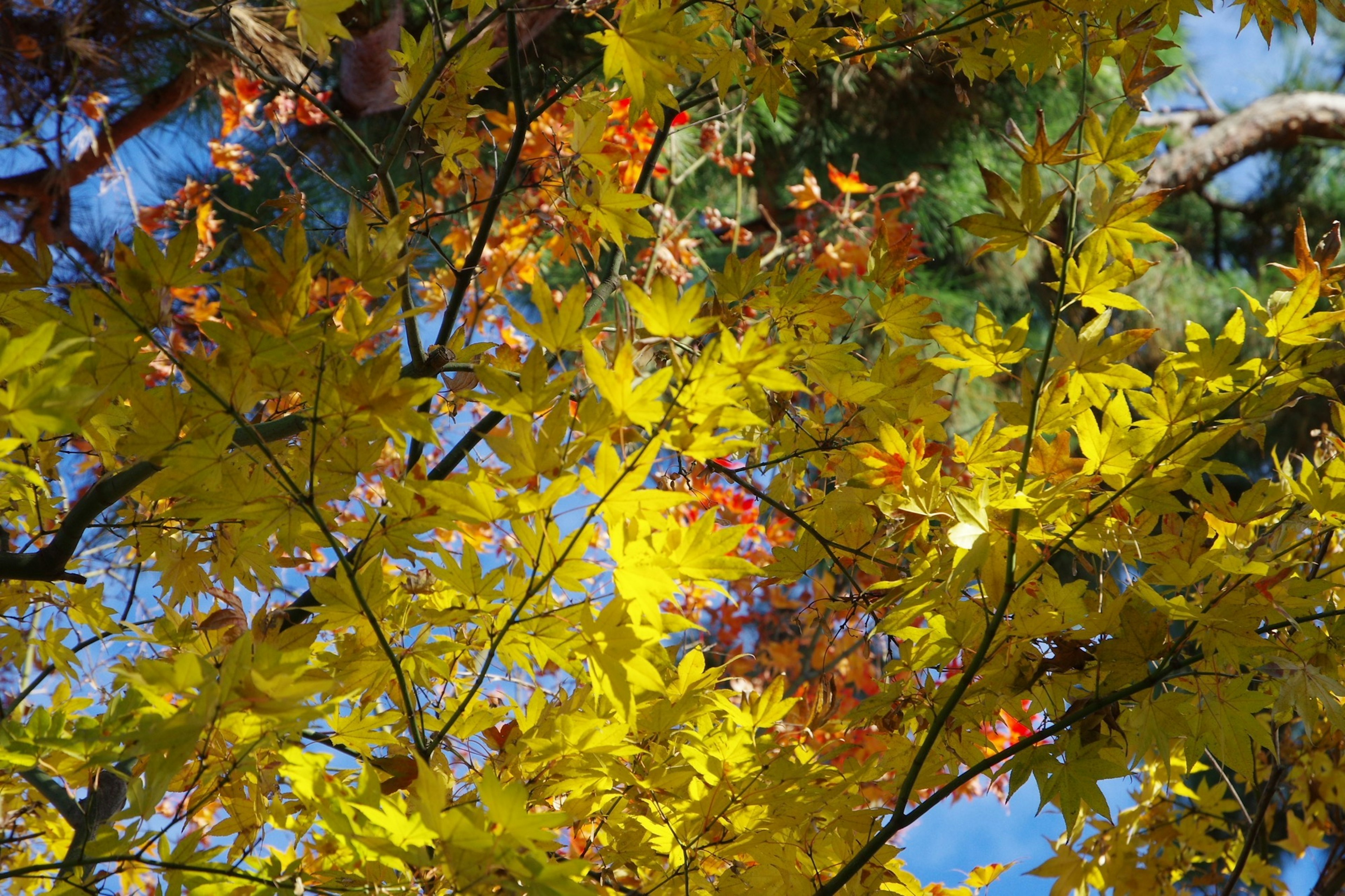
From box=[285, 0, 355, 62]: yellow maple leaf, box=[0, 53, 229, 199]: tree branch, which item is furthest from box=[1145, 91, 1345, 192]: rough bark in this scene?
box=[285, 0, 355, 62]: yellow maple leaf

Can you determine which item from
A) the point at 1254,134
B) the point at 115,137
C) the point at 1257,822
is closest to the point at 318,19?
the point at 1257,822

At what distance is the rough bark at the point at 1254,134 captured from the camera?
3.78m

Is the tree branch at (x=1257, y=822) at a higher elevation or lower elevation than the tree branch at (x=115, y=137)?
lower

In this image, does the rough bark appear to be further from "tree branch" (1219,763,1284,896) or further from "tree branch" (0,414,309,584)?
"tree branch" (0,414,309,584)

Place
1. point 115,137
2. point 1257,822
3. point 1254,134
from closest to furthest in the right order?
point 1257,822 → point 115,137 → point 1254,134

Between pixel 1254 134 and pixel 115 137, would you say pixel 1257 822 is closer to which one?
pixel 115 137

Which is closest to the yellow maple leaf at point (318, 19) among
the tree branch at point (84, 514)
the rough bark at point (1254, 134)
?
the tree branch at point (84, 514)

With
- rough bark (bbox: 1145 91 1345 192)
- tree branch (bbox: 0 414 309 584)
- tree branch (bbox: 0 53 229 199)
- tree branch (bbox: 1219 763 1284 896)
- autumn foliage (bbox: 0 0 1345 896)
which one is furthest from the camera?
rough bark (bbox: 1145 91 1345 192)

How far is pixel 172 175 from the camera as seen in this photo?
8.87 feet

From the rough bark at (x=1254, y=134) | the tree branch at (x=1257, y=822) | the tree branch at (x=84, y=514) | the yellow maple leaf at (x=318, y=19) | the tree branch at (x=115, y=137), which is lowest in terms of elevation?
the tree branch at (x=1257, y=822)

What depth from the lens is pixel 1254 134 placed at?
12.6ft

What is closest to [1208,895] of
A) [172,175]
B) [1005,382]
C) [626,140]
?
[626,140]

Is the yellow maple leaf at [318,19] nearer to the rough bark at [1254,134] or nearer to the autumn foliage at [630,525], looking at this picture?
the autumn foliage at [630,525]

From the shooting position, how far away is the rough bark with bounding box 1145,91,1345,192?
3.78 m
